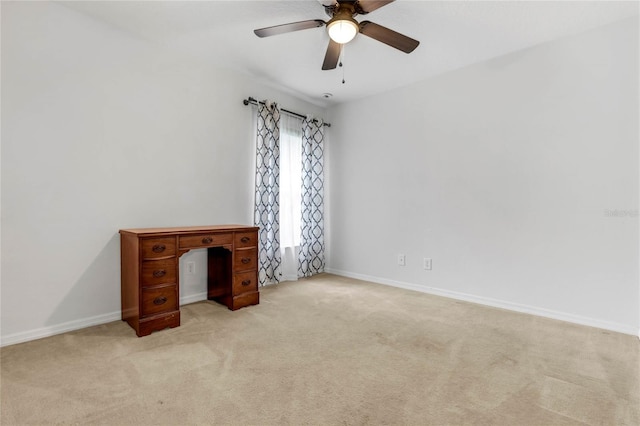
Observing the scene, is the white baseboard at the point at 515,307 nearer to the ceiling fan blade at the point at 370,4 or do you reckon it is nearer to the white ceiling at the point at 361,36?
the white ceiling at the point at 361,36

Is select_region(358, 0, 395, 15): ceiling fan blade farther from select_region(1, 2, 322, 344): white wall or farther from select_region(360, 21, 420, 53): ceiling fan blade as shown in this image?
select_region(1, 2, 322, 344): white wall

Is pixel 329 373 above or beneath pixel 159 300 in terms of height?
beneath

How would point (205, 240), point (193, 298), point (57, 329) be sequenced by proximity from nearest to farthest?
point (57, 329)
point (205, 240)
point (193, 298)

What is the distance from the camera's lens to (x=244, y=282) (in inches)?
112

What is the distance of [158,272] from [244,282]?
0.78 metres

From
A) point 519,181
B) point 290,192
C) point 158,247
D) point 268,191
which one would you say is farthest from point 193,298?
point 519,181

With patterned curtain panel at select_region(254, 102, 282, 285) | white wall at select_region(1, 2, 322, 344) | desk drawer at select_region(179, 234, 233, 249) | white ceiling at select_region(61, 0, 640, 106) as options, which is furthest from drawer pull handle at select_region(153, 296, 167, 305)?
white ceiling at select_region(61, 0, 640, 106)

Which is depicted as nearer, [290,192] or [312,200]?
[290,192]

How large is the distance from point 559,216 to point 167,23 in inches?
141

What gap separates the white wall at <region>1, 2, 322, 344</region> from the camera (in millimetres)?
2098

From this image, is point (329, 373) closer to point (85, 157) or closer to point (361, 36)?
point (85, 157)

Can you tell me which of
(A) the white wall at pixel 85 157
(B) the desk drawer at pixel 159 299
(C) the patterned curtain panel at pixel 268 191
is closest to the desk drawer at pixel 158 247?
(B) the desk drawer at pixel 159 299

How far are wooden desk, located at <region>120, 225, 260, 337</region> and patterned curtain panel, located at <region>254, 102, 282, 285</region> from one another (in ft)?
2.31

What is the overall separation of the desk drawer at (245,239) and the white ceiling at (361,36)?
5.58ft
